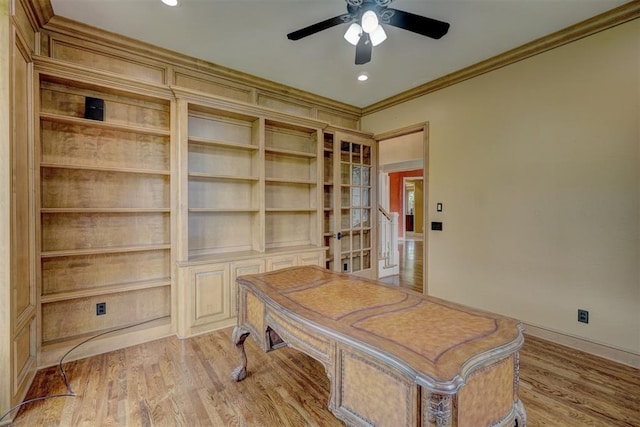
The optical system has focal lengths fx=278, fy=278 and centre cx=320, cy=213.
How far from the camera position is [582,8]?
2.20 metres

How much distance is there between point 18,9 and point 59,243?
5.64 feet

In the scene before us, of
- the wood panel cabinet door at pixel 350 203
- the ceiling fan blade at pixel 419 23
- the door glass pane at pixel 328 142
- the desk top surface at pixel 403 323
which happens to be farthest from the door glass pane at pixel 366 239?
the ceiling fan blade at pixel 419 23

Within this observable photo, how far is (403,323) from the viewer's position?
1244 millimetres

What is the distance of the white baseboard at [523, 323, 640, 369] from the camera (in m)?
2.23

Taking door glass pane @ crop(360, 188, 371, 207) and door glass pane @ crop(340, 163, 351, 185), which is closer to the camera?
door glass pane @ crop(340, 163, 351, 185)

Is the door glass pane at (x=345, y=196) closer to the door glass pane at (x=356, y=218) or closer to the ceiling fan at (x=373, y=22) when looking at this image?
the door glass pane at (x=356, y=218)

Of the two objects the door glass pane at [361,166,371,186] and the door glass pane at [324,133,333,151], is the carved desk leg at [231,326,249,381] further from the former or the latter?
the door glass pane at [361,166,371,186]

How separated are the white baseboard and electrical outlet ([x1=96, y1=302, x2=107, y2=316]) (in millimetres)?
4074

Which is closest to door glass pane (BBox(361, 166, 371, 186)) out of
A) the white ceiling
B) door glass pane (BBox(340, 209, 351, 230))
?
door glass pane (BBox(340, 209, 351, 230))

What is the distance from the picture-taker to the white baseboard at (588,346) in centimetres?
223

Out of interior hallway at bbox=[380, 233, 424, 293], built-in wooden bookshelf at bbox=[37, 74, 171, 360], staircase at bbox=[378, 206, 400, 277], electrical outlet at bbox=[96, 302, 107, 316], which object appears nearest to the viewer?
built-in wooden bookshelf at bbox=[37, 74, 171, 360]

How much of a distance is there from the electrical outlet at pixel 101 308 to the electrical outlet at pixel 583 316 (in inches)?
170

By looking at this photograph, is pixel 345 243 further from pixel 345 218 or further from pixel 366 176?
pixel 366 176

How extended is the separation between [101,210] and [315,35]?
2.44 meters
